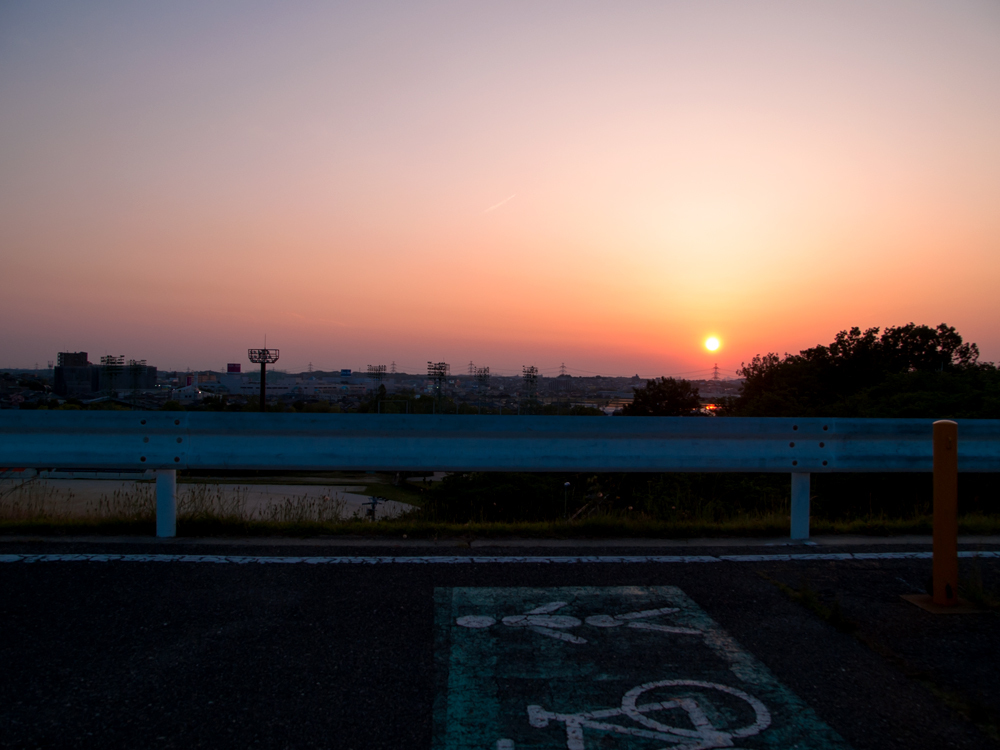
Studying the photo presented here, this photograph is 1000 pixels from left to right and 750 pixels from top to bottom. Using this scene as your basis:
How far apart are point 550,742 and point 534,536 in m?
2.95

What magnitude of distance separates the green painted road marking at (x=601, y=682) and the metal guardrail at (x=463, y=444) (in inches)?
63.6

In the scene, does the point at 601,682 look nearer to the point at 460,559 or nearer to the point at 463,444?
the point at 460,559

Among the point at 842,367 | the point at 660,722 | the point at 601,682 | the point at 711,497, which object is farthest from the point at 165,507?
the point at 842,367

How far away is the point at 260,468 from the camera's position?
5.20 meters

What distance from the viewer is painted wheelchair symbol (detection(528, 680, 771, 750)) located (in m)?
2.36

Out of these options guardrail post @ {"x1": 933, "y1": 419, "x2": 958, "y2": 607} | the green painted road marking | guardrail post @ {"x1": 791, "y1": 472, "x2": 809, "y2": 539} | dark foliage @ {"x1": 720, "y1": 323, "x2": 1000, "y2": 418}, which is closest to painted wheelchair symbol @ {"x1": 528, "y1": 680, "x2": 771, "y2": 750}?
the green painted road marking

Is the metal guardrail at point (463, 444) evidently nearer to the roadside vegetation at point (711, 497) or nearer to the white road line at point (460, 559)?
the roadside vegetation at point (711, 497)

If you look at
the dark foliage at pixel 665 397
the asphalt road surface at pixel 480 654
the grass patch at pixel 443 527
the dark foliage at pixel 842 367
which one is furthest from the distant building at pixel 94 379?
the dark foliage at pixel 665 397

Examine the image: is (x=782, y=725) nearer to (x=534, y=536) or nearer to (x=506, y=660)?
(x=506, y=660)

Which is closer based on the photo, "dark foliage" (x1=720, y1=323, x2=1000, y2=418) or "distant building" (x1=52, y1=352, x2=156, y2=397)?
"distant building" (x1=52, y1=352, x2=156, y2=397)

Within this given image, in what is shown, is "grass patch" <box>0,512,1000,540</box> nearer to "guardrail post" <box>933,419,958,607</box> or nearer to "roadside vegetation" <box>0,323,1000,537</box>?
"roadside vegetation" <box>0,323,1000,537</box>

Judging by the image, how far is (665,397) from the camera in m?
57.2

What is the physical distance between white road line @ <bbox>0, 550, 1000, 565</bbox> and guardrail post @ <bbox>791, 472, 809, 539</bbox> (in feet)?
1.52

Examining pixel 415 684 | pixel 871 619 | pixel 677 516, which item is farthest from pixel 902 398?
pixel 415 684
